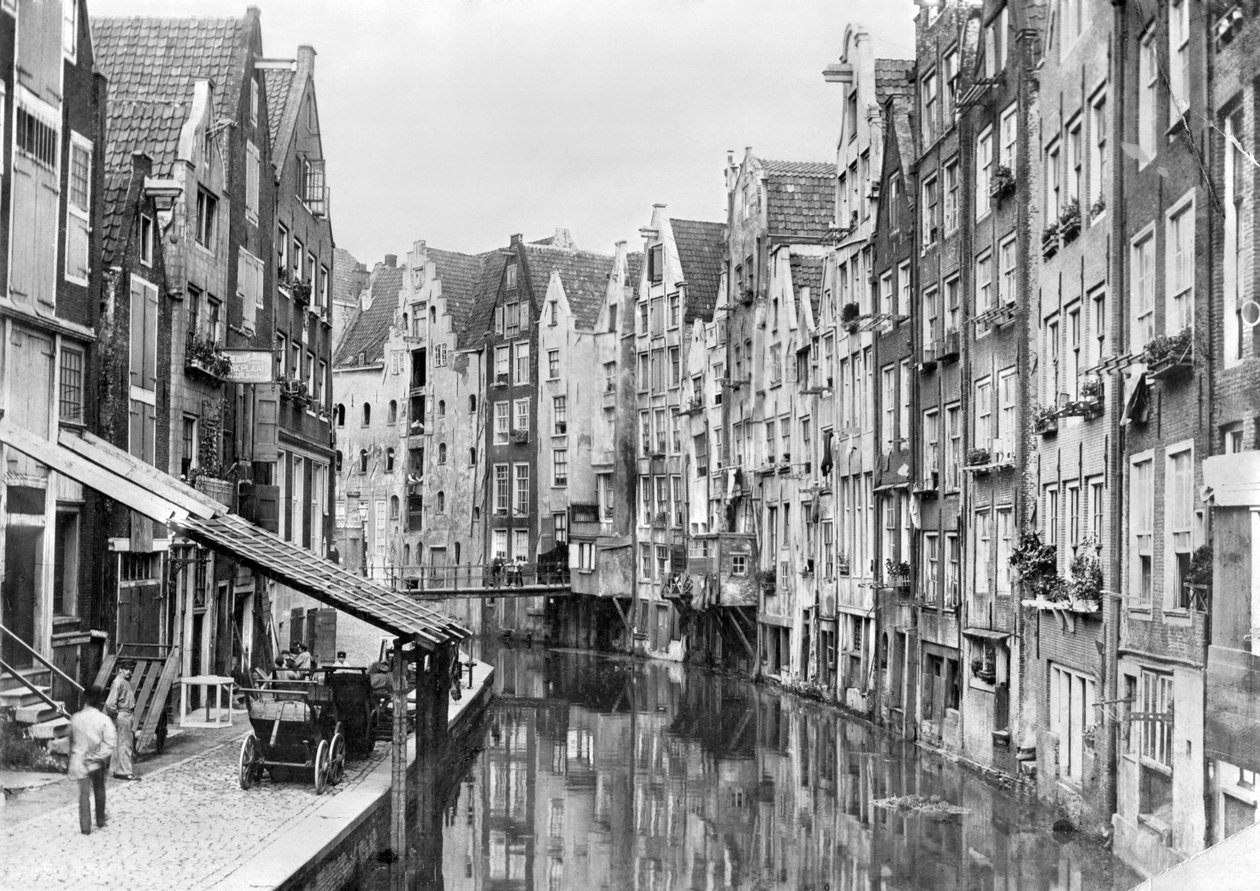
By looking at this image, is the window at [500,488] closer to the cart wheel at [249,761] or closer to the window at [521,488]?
the window at [521,488]

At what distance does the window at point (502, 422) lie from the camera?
64.3 m

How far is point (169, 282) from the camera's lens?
79.9 ft

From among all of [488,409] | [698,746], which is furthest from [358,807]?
[488,409]

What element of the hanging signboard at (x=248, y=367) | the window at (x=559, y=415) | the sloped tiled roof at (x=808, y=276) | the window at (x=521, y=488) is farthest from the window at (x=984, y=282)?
the window at (x=521, y=488)

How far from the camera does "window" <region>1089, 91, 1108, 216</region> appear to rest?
61.8ft

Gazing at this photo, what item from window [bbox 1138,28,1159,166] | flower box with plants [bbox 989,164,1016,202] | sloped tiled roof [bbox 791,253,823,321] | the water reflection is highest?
sloped tiled roof [bbox 791,253,823,321]

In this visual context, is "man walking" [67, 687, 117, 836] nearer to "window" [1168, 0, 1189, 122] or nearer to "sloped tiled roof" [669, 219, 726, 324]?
"window" [1168, 0, 1189, 122]

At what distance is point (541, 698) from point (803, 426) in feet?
33.0

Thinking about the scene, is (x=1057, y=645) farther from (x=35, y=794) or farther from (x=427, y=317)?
(x=427, y=317)

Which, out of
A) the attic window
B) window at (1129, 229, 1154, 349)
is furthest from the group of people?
the attic window

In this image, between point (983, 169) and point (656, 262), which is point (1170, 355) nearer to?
point (983, 169)

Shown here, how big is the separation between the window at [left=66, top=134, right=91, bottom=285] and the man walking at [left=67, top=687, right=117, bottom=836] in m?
4.02

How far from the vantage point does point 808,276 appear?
145ft

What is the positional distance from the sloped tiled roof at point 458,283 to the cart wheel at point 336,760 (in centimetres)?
4741
